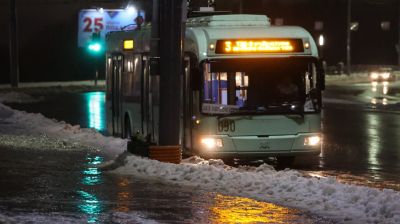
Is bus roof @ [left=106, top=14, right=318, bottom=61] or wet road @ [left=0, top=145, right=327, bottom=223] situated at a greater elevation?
bus roof @ [left=106, top=14, right=318, bottom=61]

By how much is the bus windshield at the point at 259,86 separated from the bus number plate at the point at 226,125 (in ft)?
0.60

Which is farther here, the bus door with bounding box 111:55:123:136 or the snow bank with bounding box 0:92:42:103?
the snow bank with bounding box 0:92:42:103

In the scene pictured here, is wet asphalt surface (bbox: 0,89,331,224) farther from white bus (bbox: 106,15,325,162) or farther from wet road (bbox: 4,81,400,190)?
wet road (bbox: 4,81,400,190)

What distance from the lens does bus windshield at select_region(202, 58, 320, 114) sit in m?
15.6

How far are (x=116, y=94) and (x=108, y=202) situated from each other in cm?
1001

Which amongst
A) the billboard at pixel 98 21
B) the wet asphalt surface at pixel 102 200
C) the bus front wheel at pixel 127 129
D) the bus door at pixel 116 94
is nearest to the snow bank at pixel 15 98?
the billboard at pixel 98 21

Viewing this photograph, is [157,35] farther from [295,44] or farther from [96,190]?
[96,190]

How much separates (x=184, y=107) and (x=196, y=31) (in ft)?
5.08

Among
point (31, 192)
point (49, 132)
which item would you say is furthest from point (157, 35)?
point (49, 132)

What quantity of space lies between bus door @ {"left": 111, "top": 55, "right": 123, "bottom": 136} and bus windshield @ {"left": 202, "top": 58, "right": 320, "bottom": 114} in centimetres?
525

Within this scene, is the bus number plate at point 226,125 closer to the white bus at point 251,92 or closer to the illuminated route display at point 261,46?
the white bus at point 251,92

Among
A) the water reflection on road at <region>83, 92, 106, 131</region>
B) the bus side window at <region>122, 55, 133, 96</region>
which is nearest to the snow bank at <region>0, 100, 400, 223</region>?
the bus side window at <region>122, 55, 133, 96</region>

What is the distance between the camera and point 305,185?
11.9 meters

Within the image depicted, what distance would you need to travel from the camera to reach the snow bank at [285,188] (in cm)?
1013
